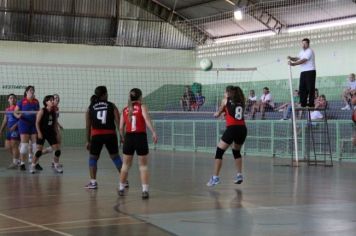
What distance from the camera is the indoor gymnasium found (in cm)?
827

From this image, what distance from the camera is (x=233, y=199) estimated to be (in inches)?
377

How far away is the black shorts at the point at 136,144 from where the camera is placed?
9.81 m

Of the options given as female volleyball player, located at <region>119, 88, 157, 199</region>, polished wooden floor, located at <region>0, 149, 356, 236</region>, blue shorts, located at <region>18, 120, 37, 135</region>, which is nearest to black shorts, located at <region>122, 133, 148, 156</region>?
female volleyball player, located at <region>119, 88, 157, 199</region>

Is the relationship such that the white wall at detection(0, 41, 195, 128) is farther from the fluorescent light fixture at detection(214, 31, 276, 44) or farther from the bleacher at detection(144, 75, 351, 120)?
the fluorescent light fixture at detection(214, 31, 276, 44)

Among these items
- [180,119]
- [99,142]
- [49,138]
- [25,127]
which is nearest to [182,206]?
[99,142]

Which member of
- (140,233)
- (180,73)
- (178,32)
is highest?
(178,32)

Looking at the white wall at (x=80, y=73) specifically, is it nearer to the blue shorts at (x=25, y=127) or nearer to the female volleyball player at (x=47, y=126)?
the blue shorts at (x=25, y=127)

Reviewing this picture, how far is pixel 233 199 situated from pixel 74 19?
25.6 metres

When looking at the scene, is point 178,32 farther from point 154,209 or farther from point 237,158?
point 154,209

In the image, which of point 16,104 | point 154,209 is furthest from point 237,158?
point 16,104

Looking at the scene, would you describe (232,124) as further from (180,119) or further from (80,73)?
(80,73)

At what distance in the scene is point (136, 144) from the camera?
984 centimetres

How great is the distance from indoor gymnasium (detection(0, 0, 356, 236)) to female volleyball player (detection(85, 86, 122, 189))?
2 centimetres

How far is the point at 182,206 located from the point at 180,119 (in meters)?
21.0
